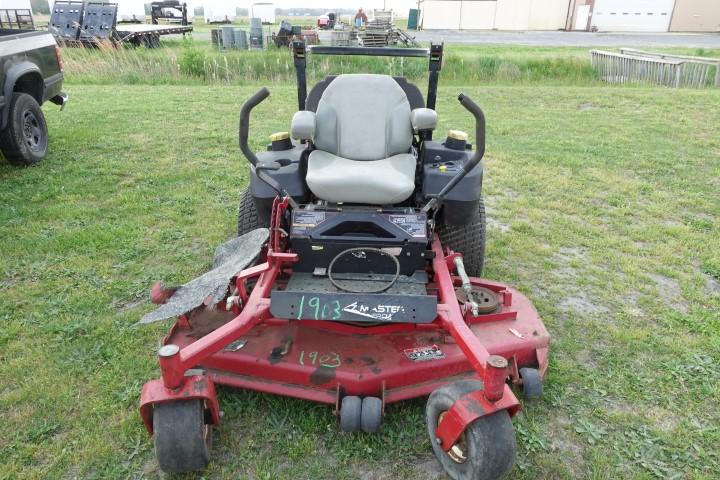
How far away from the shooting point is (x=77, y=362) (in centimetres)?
290

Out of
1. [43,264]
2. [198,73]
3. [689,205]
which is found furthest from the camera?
[198,73]

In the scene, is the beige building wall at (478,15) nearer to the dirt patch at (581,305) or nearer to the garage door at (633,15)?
the garage door at (633,15)

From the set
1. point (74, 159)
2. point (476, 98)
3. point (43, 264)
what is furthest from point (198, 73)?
point (43, 264)

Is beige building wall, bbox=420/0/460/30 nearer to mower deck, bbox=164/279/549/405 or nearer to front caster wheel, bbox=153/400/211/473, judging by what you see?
mower deck, bbox=164/279/549/405

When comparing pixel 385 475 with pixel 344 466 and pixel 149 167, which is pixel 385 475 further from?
pixel 149 167

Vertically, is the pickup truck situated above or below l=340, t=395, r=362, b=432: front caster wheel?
above

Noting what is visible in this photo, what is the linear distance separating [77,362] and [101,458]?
2.43 feet

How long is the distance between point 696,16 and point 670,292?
124ft

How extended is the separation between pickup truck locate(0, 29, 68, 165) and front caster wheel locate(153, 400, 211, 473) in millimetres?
4692

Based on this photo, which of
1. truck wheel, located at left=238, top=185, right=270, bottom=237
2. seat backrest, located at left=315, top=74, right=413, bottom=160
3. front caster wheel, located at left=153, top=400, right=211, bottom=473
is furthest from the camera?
truck wheel, located at left=238, top=185, right=270, bottom=237

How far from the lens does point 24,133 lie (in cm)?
593

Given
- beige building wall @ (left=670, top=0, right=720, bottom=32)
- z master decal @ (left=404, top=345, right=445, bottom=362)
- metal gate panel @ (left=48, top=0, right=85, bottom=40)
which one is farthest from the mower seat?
beige building wall @ (left=670, top=0, right=720, bottom=32)

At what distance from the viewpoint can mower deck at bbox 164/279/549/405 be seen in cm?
244

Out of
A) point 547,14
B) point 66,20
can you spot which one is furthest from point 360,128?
point 547,14
